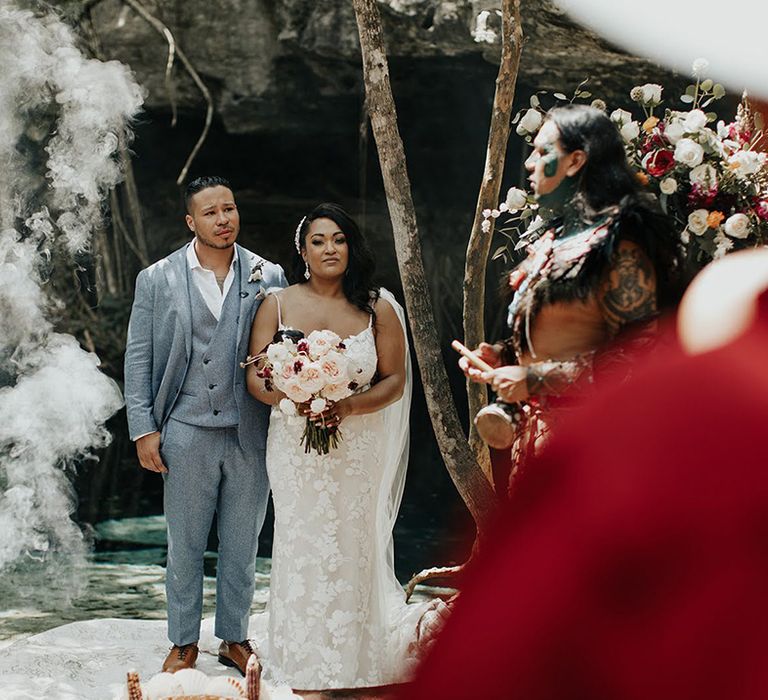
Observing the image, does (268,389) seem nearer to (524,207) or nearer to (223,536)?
(223,536)

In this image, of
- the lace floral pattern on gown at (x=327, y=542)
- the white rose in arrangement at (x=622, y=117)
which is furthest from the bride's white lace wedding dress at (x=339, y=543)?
the white rose in arrangement at (x=622, y=117)

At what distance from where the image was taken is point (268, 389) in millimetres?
4574

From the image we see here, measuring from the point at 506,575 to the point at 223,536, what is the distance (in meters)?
4.49

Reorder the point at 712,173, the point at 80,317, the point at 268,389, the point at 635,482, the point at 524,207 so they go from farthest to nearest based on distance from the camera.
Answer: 1. the point at 80,317
2. the point at 268,389
3. the point at 524,207
4. the point at 712,173
5. the point at 635,482

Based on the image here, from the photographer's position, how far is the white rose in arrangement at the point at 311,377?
4.29 meters

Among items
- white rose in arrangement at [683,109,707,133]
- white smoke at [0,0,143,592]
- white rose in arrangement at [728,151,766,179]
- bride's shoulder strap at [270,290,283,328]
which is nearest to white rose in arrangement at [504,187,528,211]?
white rose in arrangement at [683,109,707,133]

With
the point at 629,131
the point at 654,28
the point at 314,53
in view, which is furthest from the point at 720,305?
the point at 314,53

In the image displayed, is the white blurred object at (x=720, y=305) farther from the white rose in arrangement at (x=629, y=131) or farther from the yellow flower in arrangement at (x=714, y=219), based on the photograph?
the white rose in arrangement at (x=629, y=131)

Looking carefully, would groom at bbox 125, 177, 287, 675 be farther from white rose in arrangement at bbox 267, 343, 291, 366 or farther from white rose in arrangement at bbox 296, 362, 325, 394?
white rose in arrangement at bbox 296, 362, 325, 394

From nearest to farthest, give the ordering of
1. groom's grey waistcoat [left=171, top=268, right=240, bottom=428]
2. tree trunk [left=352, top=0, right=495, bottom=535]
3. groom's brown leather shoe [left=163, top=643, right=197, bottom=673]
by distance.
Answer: groom's grey waistcoat [left=171, top=268, right=240, bottom=428]
groom's brown leather shoe [left=163, top=643, right=197, bottom=673]
tree trunk [left=352, top=0, right=495, bottom=535]

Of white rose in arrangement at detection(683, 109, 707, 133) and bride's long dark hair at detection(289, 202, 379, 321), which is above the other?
white rose in arrangement at detection(683, 109, 707, 133)

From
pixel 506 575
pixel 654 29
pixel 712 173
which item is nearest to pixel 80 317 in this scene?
pixel 654 29

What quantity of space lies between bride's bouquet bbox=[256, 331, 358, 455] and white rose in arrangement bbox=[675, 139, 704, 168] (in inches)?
55.9

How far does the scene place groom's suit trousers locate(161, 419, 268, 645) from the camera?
473 centimetres
